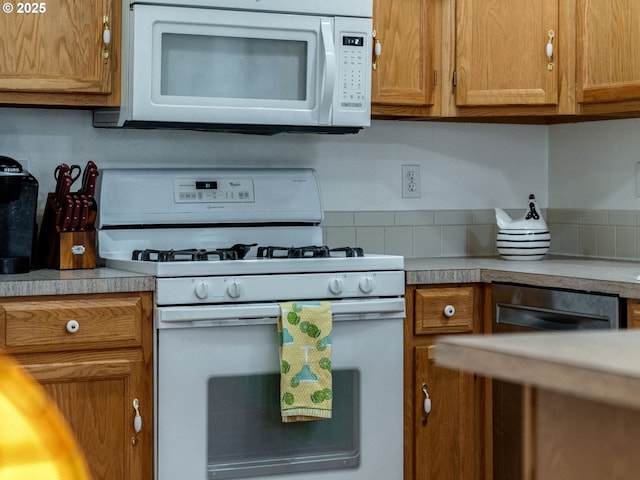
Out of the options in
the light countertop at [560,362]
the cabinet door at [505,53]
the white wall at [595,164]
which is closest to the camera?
the light countertop at [560,362]

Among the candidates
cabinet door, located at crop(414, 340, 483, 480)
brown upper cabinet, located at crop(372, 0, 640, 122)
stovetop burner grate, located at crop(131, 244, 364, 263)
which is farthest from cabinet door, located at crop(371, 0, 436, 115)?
cabinet door, located at crop(414, 340, 483, 480)

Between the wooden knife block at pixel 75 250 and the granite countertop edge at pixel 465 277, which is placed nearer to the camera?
the granite countertop edge at pixel 465 277

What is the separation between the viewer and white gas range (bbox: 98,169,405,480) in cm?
247

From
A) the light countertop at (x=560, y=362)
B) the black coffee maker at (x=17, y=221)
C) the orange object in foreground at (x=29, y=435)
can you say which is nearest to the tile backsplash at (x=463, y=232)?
the black coffee maker at (x=17, y=221)

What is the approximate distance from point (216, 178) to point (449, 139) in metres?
0.93

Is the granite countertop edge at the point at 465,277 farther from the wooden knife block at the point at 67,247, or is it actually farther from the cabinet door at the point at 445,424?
the cabinet door at the point at 445,424

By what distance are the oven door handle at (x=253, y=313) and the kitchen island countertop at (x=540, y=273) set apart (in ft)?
0.43

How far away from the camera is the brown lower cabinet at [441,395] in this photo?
2770 mm

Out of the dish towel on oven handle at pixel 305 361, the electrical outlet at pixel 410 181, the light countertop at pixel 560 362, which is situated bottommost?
the dish towel on oven handle at pixel 305 361

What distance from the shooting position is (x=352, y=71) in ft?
9.38

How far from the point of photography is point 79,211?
267 cm

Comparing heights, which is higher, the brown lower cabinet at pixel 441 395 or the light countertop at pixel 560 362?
the light countertop at pixel 560 362

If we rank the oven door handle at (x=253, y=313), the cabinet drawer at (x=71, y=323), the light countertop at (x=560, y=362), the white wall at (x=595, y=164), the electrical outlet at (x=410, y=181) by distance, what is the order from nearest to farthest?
the light countertop at (x=560, y=362) → the cabinet drawer at (x=71, y=323) → the oven door handle at (x=253, y=313) → the white wall at (x=595, y=164) → the electrical outlet at (x=410, y=181)

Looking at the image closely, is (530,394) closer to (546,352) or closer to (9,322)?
(546,352)
